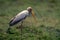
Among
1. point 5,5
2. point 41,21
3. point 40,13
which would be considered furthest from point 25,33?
point 5,5

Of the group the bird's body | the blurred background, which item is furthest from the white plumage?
the blurred background

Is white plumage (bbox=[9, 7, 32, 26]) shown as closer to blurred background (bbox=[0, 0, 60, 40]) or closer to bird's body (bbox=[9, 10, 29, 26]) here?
bird's body (bbox=[9, 10, 29, 26])

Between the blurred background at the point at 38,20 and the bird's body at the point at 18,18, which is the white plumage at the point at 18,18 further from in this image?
the blurred background at the point at 38,20

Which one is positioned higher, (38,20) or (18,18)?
(38,20)

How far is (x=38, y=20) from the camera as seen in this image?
430 inches

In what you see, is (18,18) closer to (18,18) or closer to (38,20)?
(18,18)

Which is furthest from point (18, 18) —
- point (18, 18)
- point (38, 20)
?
point (38, 20)

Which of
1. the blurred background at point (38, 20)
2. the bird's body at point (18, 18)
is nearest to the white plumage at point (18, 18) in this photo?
the bird's body at point (18, 18)

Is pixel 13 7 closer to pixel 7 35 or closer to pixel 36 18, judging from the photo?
pixel 36 18

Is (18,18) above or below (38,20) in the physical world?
below

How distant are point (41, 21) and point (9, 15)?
1.44 m

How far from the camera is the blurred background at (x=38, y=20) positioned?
8953 millimetres

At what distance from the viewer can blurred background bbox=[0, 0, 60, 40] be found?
8.95 metres

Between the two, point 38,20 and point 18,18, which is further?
point 38,20
